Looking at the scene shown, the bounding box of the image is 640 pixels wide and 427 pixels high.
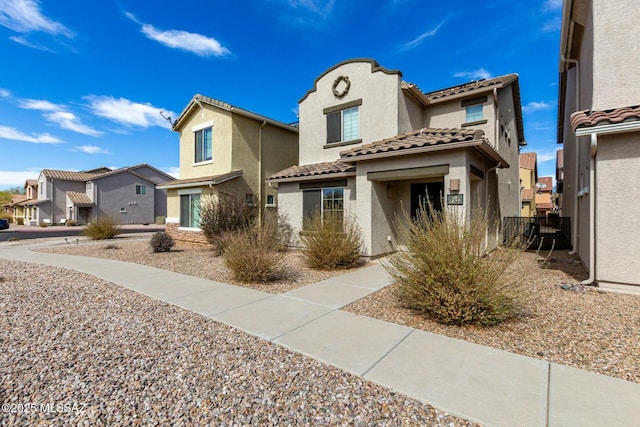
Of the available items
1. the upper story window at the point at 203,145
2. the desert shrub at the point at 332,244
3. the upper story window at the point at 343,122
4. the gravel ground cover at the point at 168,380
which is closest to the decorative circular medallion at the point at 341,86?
the upper story window at the point at 343,122

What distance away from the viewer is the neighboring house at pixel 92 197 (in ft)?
132

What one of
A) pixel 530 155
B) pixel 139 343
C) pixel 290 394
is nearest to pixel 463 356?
pixel 290 394

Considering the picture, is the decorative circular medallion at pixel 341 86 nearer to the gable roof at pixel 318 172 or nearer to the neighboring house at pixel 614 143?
the gable roof at pixel 318 172

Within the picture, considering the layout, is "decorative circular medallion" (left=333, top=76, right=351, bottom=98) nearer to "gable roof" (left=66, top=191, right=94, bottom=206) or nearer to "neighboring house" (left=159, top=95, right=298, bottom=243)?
"neighboring house" (left=159, top=95, right=298, bottom=243)

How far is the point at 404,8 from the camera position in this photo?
1298cm

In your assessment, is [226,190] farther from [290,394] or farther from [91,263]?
[290,394]

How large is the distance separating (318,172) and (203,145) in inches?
334

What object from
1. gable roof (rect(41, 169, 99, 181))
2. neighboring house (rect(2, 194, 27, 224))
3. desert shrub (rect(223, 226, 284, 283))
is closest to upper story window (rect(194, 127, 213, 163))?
desert shrub (rect(223, 226, 284, 283))

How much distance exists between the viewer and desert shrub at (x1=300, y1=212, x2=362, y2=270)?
9164 mm

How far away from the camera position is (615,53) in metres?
6.62

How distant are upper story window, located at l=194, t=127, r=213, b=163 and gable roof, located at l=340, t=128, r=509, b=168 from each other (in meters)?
9.32

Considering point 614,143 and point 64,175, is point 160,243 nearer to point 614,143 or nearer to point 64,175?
point 614,143

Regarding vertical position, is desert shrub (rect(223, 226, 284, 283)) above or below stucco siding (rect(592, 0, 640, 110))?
below

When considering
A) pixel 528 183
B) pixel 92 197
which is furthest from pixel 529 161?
pixel 92 197
